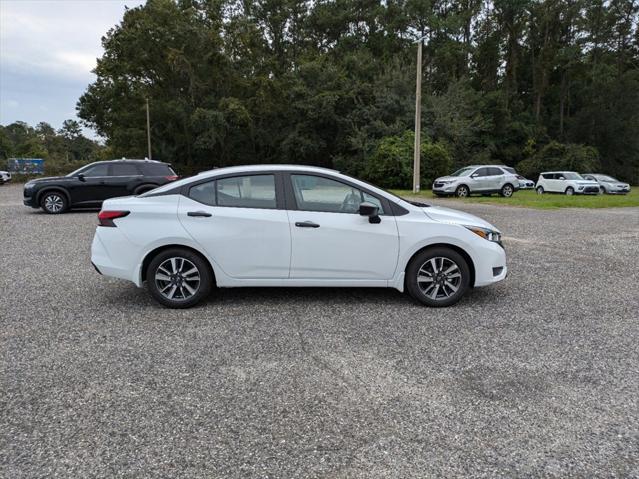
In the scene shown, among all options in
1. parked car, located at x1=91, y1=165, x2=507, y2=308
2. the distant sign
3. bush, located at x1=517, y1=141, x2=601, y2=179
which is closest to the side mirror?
parked car, located at x1=91, y1=165, x2=507, y2=308

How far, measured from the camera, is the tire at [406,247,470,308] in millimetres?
5184

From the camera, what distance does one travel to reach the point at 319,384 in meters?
3.42

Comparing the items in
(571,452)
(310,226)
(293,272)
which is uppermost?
(310,226)

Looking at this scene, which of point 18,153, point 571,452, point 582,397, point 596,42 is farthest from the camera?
point 18,153

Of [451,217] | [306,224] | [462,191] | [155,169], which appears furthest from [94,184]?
[462,191]

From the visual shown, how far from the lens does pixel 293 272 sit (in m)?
5.14

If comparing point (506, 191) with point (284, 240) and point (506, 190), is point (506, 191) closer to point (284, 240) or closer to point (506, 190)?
point (506, 190)

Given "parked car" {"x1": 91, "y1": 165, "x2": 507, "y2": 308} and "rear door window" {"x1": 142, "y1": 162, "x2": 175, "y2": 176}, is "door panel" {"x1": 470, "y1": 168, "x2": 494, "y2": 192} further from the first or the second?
"parked car" {"x1": 91, "y1": 165, "x2": 507, "y2": 308}

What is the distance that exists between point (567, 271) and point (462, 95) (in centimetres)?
Result: 3564

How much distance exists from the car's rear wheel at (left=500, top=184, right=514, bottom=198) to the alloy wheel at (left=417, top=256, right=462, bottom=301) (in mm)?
19710

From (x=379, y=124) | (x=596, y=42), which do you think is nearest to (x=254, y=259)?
(x=379, y=124)

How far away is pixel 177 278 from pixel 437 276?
2.91 metres

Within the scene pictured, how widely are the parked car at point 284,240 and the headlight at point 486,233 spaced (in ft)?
0.05

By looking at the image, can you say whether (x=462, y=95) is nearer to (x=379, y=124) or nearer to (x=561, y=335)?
(x=379, y=124)
